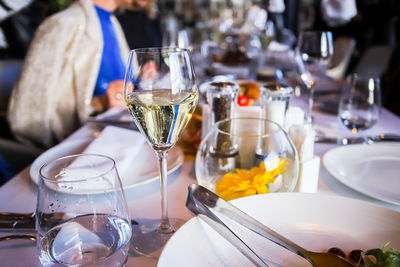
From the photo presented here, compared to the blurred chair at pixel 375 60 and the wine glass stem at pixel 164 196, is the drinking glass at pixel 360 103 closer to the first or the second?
the wine glass stem at pixel 164 196

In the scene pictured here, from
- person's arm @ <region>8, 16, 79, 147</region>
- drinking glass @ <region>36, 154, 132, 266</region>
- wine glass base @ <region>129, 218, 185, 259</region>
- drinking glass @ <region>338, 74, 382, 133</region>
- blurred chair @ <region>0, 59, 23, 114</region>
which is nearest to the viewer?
drinking glass @ <region>36, 154, 132, 266</region>

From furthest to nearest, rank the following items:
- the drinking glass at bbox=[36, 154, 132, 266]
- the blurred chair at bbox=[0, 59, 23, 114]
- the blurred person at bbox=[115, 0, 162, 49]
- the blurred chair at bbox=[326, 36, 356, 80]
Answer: the blurred person at bbox=[115, 0, 162, 49] < the blurred chair at bbox=[326, 36, 356, 80] < the blurred chair at bbox=[0, 59, 23, 114] < the drinking glass at bbox=[36, 154, 132, 266]

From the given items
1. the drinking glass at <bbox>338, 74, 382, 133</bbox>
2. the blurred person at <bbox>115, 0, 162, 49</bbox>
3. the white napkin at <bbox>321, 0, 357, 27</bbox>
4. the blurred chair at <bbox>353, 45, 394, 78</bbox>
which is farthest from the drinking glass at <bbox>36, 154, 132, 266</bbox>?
the white napkin at <bbox>321, 0, 357, 27</bbox>

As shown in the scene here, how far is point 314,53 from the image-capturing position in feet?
3.58

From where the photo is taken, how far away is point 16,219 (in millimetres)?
473

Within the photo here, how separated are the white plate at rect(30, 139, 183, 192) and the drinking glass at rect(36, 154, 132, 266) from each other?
0.18 m

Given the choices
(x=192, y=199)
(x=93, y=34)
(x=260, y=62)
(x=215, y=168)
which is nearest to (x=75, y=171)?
(x=192, y=199)

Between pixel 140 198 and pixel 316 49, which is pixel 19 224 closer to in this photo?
pixel 140 198

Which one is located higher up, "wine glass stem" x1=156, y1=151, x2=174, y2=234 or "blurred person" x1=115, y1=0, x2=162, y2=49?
"blurred person" x1=115, y1=0, x2=162, y2=49

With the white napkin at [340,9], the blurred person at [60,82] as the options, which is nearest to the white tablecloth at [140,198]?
the blurred person at [60,82]

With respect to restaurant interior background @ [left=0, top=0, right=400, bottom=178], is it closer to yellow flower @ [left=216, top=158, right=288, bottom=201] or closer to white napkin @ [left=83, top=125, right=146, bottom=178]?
white napkin @ [left=83, top=125, right=146, bottom=178]

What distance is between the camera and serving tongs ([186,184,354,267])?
37 centimetres

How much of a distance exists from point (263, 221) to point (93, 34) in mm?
1466

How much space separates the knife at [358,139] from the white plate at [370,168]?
0.05m
